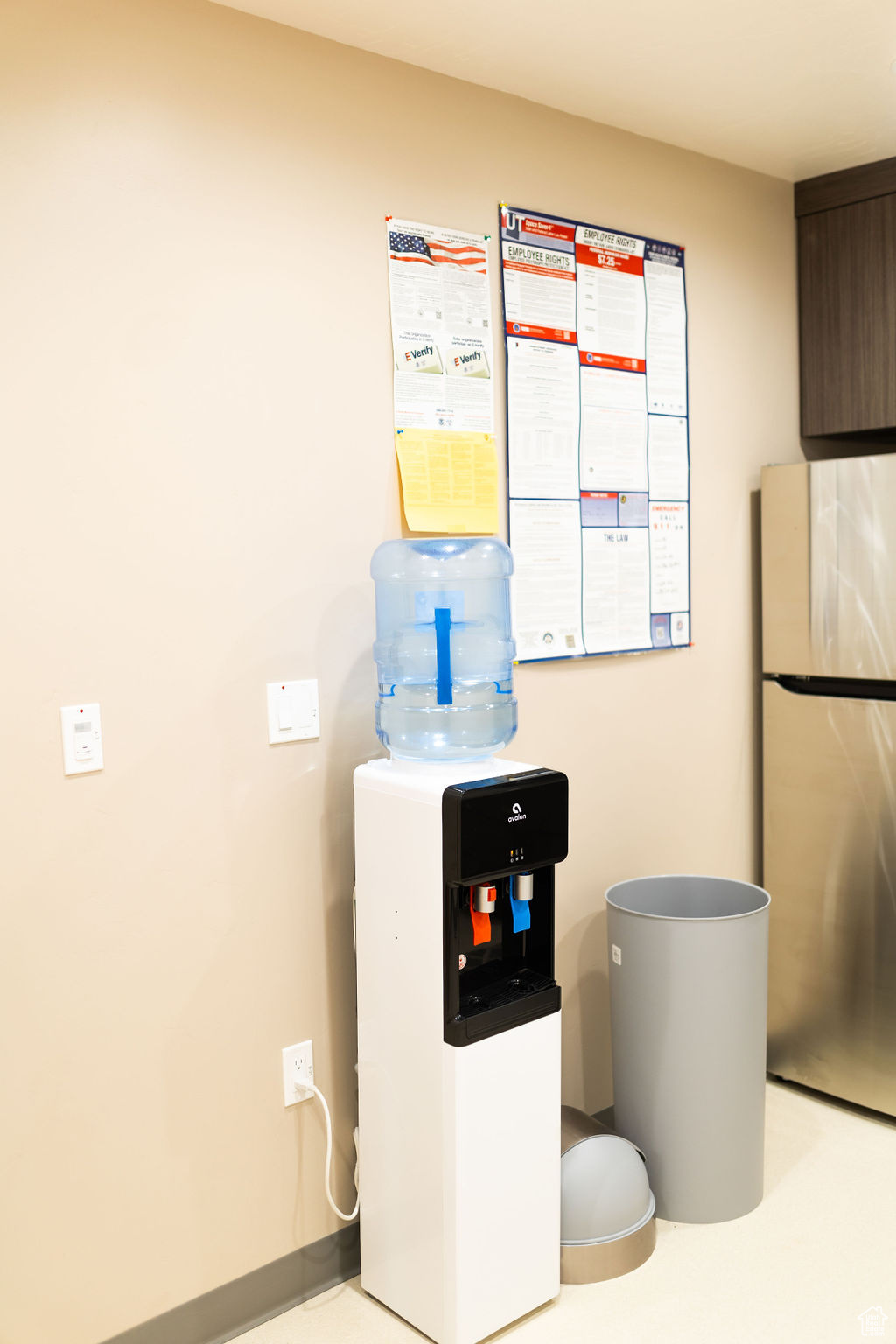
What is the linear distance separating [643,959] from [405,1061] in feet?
2.12

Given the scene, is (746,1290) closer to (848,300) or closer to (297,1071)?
(297,1071)

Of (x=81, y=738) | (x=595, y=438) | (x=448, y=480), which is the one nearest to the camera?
(x=81, y=738)

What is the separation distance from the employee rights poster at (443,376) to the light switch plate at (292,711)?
1.46 feet

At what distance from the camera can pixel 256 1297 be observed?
2.10 metres

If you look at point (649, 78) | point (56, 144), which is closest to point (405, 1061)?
point (56, 144)

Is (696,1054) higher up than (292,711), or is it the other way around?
(292,711)

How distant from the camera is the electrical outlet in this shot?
213 cm

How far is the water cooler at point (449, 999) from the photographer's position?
6.25ft

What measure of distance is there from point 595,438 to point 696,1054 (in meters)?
1.47

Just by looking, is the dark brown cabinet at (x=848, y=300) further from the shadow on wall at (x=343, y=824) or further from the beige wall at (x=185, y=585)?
the shadow on wall at (x=343, y=824)

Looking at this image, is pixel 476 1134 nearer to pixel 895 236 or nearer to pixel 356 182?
pixel 356 182

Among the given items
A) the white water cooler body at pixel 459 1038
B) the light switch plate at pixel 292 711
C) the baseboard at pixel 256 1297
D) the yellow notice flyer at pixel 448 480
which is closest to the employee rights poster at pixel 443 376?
the yellow notice flyer at pixel 448 480

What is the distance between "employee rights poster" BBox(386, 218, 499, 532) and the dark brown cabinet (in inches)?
50.1

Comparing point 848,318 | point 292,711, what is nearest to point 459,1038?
point 292,711
